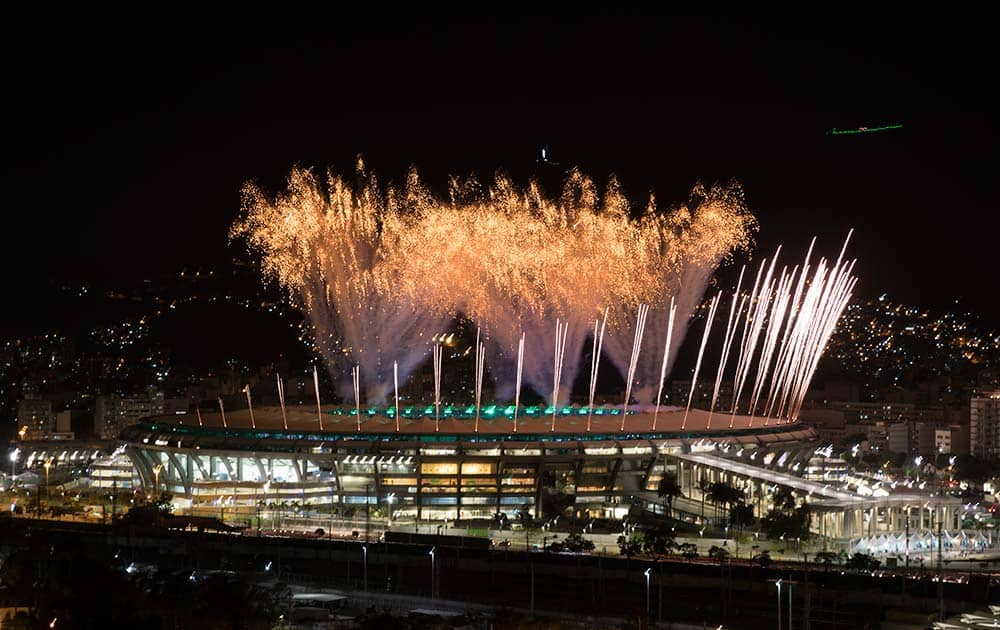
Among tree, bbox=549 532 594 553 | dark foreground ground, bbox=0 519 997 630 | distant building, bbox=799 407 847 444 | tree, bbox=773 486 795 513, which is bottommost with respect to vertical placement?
dark foreground ground, bbox=0 519 997 630

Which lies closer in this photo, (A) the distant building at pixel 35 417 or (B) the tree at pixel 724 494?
(B) the tree at pixel 724 494

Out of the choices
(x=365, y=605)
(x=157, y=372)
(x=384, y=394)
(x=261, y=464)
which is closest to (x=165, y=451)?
(x=261, y=464)

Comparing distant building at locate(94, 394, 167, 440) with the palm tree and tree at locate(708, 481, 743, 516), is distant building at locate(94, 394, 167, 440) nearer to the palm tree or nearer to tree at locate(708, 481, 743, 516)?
the palm tree

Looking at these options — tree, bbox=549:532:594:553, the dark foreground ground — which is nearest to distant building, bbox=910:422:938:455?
tree, bbox=549:532:594:553

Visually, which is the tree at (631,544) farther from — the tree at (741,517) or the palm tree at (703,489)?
the palm tree at (703,489)

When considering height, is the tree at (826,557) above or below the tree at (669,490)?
below

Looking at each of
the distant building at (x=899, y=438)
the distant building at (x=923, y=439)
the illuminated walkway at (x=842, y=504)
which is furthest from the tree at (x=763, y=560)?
the distant building at (x=923, y=439)
